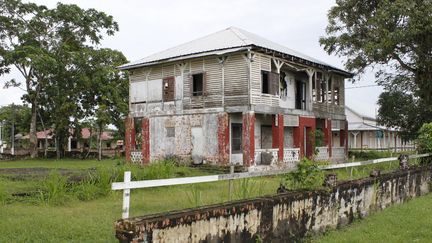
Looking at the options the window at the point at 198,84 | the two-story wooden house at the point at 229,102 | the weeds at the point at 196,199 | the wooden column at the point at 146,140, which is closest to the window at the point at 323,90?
the two-story wooden house at the point at 229,102

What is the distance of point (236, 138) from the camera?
21.1 meters

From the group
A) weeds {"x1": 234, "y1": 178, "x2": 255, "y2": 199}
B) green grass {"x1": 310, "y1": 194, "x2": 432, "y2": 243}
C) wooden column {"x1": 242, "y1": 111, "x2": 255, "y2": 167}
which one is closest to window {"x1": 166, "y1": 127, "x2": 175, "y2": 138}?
wooden column {"x1": 242, "y1": 111, "x2": 255, "y2": 167}

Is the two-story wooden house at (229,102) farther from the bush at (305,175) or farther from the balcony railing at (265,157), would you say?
the bush at (305,175)

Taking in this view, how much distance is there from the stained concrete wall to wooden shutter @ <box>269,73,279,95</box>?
287 centimetres

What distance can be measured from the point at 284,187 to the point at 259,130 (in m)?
14.7

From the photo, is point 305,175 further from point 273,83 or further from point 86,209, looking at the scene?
point 273,83

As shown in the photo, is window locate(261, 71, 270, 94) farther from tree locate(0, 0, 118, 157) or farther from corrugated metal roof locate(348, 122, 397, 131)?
corrugated metal roof locate(348, 122, 397, 131)

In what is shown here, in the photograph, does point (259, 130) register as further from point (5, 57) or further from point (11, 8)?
point (11, 8)

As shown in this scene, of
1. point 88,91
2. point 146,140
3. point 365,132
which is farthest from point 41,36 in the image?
point 365,132

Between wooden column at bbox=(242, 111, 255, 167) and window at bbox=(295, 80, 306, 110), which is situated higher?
window at bbox=(295, 80, 306, 110)

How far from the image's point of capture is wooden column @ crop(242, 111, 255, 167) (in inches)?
746

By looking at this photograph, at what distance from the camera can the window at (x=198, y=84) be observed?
68.5 feet

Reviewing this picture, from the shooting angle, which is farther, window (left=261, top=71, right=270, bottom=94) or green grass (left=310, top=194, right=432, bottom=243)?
window (left=261, top=71, right=270, bottom=94)

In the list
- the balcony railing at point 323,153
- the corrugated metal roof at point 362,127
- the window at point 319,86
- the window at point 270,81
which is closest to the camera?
the window at point 270,81
